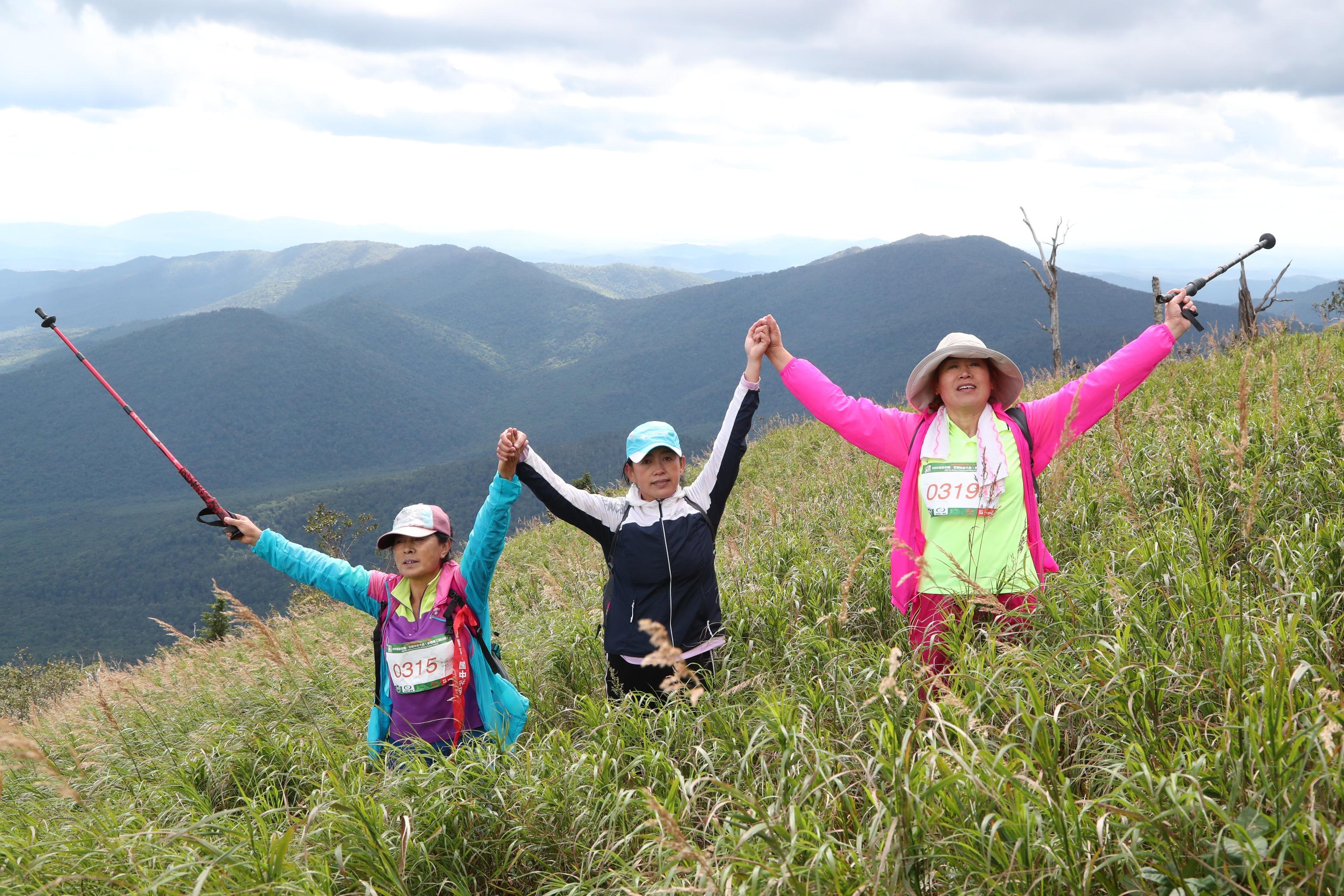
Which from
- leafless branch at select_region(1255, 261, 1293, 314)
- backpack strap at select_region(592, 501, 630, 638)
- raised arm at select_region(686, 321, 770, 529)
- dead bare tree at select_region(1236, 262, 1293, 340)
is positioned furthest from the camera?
leafless branch at select_region(1255, 261, 1293, 314)

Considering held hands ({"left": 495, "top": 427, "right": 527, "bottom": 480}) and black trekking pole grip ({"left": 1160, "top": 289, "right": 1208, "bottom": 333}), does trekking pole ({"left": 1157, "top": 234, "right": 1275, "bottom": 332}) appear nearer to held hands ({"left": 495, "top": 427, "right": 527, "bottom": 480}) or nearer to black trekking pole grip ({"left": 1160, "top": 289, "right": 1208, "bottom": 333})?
black trekking pole grip ({"left": 1160, "top": 289, "right": 1208, "bottom": 333})

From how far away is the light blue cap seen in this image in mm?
3457

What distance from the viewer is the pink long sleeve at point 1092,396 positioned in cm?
322

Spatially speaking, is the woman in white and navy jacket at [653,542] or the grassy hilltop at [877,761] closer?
the grassy hilltop at [877,761]

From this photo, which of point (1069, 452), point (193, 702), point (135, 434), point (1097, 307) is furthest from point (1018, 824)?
point (135, 434)

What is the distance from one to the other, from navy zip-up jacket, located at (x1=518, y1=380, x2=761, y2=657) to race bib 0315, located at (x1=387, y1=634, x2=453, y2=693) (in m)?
0.71

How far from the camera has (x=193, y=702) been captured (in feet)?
16.9

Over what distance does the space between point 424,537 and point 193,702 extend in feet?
9.86

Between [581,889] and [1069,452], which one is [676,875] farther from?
[1069,452]

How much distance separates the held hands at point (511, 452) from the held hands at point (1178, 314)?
9.35 ft

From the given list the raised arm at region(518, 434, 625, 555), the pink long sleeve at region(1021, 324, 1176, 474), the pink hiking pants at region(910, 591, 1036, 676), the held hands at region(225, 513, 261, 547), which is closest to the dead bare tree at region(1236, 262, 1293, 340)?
the pink long sleeve at region(1021, 324, 1176, 474)

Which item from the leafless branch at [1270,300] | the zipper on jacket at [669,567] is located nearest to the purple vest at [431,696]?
the zipper on jacket at [669,567]

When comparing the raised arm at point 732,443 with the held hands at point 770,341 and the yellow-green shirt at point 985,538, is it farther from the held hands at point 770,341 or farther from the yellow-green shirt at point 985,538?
the yellow-green shirt at point 985,538

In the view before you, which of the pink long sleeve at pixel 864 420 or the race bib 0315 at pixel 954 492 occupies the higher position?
the pink long sleeve at pixel 864 420
